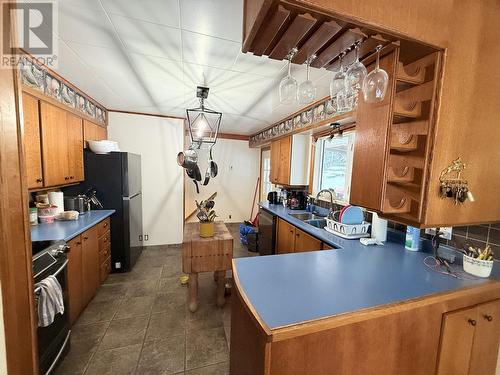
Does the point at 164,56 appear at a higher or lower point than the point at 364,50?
higher

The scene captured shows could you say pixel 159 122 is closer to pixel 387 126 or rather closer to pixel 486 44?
pixel 387 126

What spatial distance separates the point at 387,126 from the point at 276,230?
2.33 meters

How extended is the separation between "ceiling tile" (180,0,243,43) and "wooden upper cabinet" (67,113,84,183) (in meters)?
2.09

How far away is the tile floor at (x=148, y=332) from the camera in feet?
5.37

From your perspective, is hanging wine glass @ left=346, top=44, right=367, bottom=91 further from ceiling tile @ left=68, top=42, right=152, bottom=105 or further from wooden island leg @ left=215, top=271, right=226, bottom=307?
wooden island leg @ left=215, top=271, right=226, bottom=307

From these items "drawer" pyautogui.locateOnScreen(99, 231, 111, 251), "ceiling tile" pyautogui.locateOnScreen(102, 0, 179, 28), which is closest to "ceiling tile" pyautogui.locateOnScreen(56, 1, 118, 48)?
"ceiling tile" pyautogui.locateOnScreen(102, 0, 179, 28)

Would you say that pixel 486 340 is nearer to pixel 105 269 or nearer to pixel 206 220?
pixel 206 220

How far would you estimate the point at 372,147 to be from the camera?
48.7 inches

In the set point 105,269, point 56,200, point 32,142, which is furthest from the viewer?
point 105,269

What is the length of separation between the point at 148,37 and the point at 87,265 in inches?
90.8

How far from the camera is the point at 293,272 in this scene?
1.29 metres

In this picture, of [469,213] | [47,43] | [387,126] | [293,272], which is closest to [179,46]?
[47,43]

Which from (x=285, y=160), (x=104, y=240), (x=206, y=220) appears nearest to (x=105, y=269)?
(x=104, y=240)

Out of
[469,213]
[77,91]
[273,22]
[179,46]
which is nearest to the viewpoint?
[273,22]
